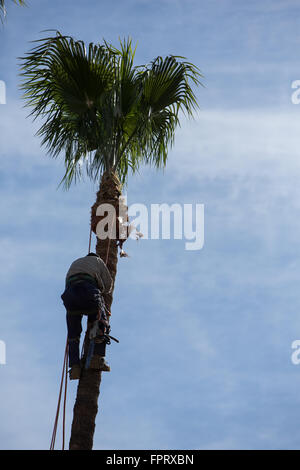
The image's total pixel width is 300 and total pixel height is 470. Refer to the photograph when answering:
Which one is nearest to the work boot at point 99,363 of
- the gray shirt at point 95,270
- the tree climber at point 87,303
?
the tree climber at point 87,303

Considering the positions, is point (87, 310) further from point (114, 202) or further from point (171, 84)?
point (171, 84)

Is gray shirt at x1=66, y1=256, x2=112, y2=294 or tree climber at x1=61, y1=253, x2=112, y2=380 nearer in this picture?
tree climber at x1=61, y1=253, x2=112, y2=380

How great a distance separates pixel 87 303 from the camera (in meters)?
8.99

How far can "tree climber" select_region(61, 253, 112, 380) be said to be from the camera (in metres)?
8.84

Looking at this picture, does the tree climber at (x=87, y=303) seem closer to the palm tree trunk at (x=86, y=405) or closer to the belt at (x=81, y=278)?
the belt at (x=81, y=278)

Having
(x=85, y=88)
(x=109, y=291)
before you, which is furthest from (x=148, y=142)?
(x=109, y=291)

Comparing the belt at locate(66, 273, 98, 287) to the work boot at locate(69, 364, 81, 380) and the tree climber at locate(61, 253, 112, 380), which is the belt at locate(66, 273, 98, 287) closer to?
the tree climber at locate(61, 253, 112, 380)

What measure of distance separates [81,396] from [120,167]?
4760mm

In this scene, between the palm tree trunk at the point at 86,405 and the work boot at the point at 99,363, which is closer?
the palm tree trunk at the point at 86,405

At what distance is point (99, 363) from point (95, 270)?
141 cm

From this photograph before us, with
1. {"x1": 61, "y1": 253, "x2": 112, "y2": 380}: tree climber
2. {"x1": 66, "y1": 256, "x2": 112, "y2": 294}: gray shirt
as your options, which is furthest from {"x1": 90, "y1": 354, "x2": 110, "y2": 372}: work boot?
{"x1": 66, "y1": 256, "x2": 112, "y2": 294}: gray shirt

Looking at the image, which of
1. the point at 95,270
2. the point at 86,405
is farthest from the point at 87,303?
the point at 86,405

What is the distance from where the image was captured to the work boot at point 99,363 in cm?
873
